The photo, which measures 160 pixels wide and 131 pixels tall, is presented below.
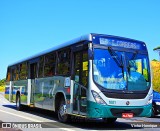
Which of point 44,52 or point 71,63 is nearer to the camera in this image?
point 71,63

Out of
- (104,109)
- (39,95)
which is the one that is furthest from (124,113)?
(39,95)

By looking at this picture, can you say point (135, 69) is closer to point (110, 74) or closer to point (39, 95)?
point (110, 74)

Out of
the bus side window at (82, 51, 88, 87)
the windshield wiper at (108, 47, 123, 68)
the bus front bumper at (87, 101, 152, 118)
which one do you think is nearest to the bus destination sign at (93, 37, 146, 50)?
the windshield wiper at (108, 47, 123, 68)

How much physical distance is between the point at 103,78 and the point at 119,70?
680mm

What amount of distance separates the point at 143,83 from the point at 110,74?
1.36 meters

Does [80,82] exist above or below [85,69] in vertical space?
below

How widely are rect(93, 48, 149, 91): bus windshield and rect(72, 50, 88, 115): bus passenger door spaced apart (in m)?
0.47

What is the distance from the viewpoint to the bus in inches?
462

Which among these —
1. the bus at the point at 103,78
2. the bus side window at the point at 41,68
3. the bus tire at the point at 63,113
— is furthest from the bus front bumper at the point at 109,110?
the bus side window at the point at 41,68

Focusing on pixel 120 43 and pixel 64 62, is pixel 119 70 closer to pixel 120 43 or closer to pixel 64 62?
pixel 120 43

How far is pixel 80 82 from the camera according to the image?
12.5m

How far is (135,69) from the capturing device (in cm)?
1249

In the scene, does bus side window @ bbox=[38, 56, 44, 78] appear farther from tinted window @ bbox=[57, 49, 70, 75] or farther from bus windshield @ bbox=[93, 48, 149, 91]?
bus windshield @ bbox=[93, 48, 149, 91]

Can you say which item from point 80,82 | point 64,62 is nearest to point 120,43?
point 80,82
